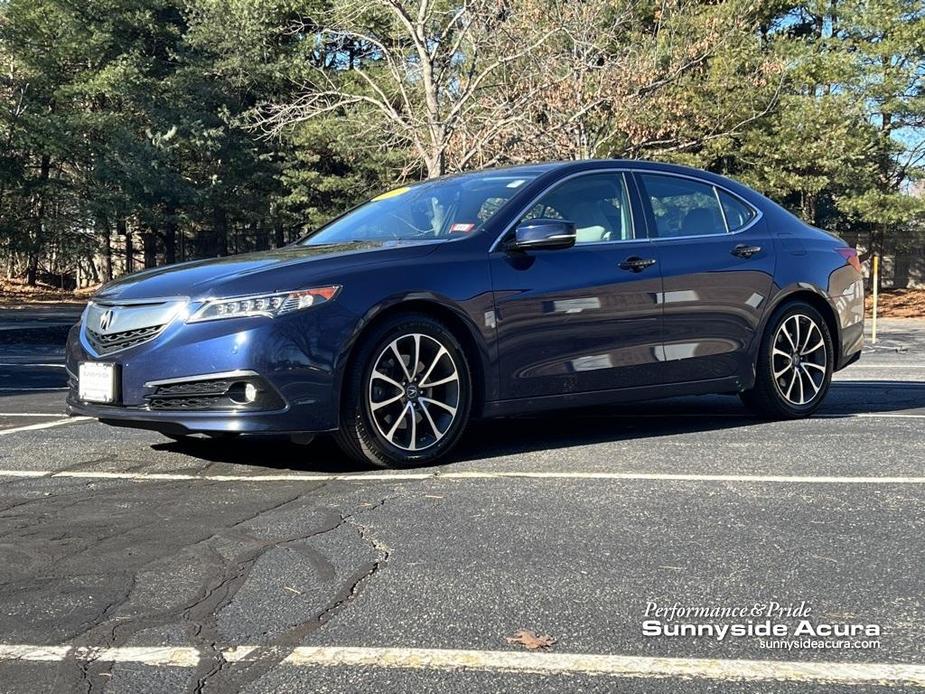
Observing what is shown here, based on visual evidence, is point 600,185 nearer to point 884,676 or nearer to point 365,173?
point 884,676

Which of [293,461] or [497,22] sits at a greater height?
[497,22]

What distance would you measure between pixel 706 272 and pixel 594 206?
82 centimetres

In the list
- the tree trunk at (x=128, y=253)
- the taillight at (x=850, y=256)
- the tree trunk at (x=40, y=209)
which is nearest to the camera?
the taillight at (x=850, y=256)

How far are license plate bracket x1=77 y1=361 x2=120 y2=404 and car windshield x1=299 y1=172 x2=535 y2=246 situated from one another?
5.04 ft

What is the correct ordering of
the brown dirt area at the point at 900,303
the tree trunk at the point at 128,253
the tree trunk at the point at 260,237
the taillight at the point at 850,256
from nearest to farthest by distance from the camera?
1. the taillight at the point at 850,256
2. the brown dirt area at the point at 900,303
3. the tree trunk at the point at 128,253
4. the tree trunk at the point at 260,237

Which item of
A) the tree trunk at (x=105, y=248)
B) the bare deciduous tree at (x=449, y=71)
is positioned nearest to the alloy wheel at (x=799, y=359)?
the bare deciduous tree at (x=449, y=71)

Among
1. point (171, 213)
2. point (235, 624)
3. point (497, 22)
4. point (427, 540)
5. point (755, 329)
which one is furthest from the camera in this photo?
point (171, 213)

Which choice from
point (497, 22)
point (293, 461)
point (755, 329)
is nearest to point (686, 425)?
point (755, 329)

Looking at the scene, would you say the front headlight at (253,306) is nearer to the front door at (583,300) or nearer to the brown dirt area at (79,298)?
the front door at (583,300)

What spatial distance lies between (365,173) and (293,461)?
27737mm

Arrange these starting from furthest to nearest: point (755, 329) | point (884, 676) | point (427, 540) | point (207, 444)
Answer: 1. point (755, 329)
2. point (207, 444)
3. point (427, 540)
4. point (884, 676)

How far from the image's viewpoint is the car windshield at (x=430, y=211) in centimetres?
575

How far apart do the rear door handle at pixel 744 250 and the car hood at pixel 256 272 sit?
2199 millimetres

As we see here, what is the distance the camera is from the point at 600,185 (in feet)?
20.3
